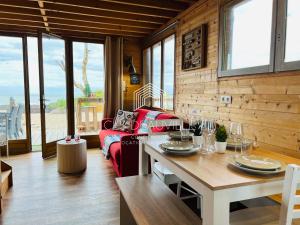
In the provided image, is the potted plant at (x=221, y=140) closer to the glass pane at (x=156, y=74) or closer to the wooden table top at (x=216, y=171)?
the wooden table top at (x=216, y=171)

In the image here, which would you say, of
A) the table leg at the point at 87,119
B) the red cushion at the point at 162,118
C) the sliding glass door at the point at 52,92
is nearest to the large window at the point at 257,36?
the red cushion at the point at 162,118

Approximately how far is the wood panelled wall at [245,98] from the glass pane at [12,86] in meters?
3.18

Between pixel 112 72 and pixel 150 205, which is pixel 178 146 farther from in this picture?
pixel 112 72

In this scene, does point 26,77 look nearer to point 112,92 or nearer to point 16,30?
point 16,30

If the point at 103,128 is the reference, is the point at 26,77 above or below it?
above

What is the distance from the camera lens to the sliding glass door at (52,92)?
400 centimetres

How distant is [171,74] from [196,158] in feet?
8.79

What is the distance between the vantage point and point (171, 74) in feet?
12.7

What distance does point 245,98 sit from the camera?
7.29ft

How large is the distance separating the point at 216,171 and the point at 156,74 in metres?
3.54

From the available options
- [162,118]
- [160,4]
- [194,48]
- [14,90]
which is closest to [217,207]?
[162,118]

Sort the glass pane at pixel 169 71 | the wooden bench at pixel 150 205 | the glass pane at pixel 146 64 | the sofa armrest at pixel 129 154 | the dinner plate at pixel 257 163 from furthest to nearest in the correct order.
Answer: the glass pane at pixel 146 64 → the glass pane at pixel 169 71 → the sofa armrest at pixel 129 154 → the wooden bench at pixel 150 205 → the dinner plate at pixel 257 163

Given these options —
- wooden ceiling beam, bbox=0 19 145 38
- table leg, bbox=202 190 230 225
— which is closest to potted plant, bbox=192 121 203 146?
table leg, bbox=202 190 230 225

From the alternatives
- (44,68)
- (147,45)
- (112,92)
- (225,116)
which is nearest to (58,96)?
(44,68)
